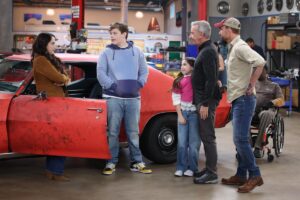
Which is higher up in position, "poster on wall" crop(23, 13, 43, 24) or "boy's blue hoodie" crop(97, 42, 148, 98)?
"poster on wall" crop(23, 13, 43, 24)

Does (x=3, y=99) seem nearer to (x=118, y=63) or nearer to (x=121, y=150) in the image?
(x=118, y=63)

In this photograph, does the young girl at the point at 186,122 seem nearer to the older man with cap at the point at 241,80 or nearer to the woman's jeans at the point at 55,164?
the older man with cap at the point at 241,80

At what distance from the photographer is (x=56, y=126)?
5160mm

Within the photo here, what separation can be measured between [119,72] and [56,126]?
2.81ft

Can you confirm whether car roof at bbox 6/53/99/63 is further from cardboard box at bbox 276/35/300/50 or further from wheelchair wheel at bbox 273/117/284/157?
cardboard box at bbox 276/35/300/50

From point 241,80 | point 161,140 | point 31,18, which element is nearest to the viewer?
point 241,80

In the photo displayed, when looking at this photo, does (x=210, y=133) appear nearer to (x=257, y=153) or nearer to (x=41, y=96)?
(x=257, y=153)

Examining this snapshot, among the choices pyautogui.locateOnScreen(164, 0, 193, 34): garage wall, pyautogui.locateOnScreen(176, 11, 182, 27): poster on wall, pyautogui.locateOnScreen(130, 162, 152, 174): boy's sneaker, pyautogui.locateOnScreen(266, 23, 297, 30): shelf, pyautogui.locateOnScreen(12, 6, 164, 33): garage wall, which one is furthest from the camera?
pyautogui.locateOnScreen(12, 6, 164, 33): garage wall

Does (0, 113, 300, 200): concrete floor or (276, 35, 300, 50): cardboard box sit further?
(276, 35, 300, 50): cardboard box

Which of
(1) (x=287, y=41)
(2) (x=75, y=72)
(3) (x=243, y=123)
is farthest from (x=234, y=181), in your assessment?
(1) (x=287, y=41)

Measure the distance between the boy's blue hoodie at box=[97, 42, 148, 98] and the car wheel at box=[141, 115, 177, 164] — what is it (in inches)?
25.6

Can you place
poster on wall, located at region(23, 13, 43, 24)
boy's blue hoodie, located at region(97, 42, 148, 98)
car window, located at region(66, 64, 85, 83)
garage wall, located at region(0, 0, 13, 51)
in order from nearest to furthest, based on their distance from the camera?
boy's blue hoodie, located at region(97, 42, 148, 98), car window, located at region(66, 64, 85, 83), garage wall, located at region(0, 0, 13, 51), poster on wall, located at region(23, 13, 43, 24)

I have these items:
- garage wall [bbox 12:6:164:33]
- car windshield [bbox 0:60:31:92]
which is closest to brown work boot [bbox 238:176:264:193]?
car windshield [bbox 0:60:31:92]

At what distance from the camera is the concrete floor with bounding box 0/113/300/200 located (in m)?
4.86
